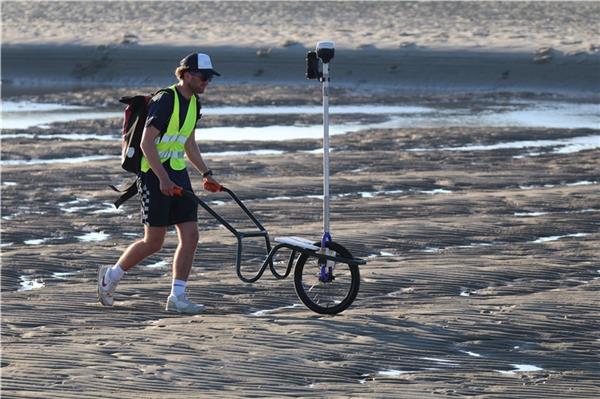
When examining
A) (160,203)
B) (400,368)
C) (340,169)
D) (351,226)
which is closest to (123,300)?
(160,203)

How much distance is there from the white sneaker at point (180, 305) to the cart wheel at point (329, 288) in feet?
2.17

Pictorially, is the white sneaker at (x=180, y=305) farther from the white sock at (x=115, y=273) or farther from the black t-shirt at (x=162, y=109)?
the black t-shirt at (x=162, y=109)

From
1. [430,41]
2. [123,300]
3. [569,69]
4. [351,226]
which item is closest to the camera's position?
[123,300]

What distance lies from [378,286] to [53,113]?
1623 cm

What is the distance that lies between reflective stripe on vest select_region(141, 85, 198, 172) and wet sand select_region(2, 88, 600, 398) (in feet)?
3.17

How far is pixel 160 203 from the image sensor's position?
28.6 ft

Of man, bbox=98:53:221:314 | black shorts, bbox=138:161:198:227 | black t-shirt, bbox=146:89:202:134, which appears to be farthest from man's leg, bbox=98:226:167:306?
black t-shirt, bbox=146:89:202:134

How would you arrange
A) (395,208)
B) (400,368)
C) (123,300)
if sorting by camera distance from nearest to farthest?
(400,368)
(123,300)
(395,208)

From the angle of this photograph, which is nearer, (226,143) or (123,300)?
(123,300)

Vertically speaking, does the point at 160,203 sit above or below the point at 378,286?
above

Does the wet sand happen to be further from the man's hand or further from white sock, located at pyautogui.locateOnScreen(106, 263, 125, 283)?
the man's hand

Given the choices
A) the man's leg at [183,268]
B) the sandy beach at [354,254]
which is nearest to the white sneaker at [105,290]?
the sandy beach at [354,254]

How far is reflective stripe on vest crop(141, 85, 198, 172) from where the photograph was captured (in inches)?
342

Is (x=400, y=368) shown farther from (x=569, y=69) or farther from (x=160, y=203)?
(x=569, y=69)
